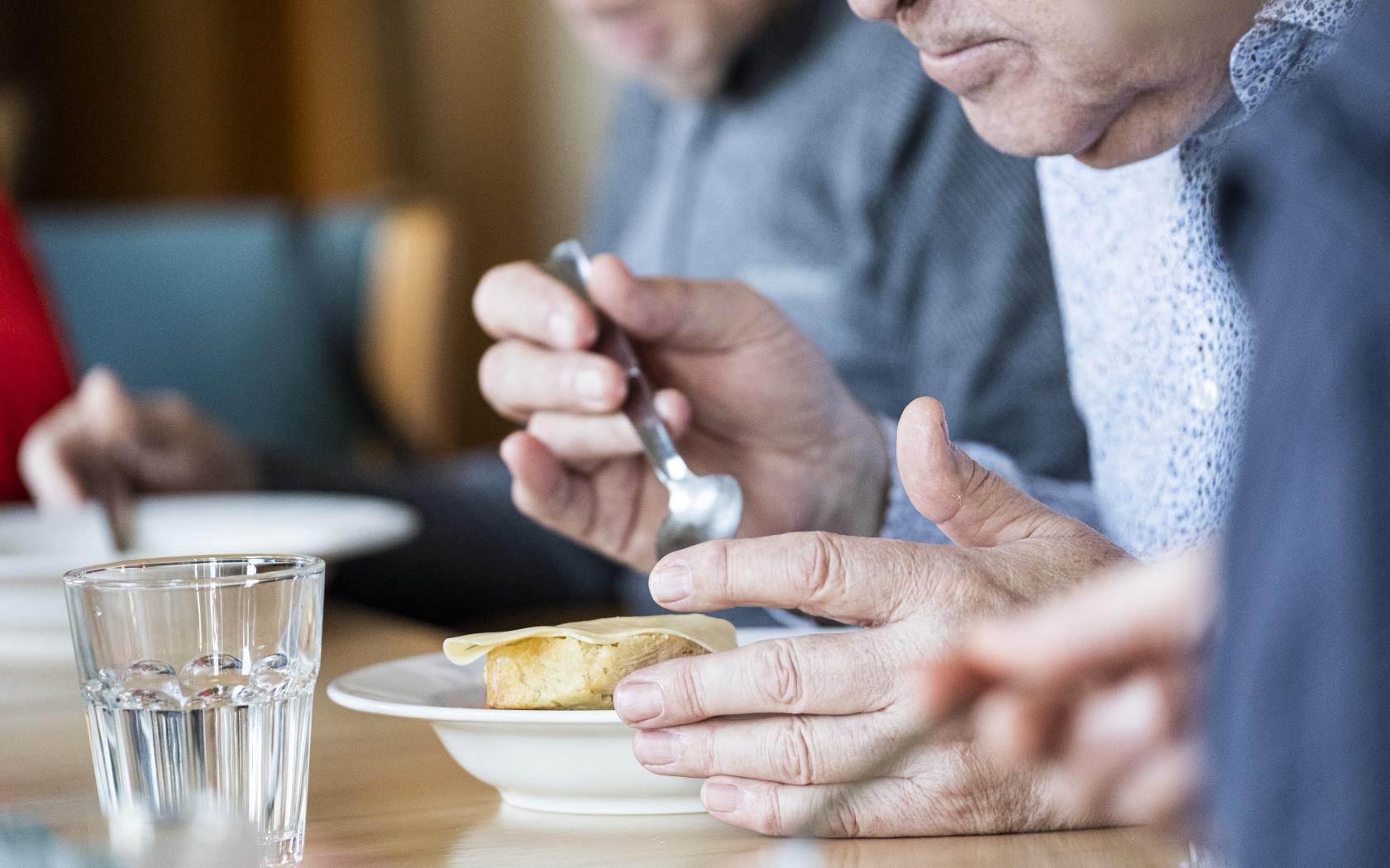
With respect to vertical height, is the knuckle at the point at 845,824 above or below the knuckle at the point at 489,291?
below

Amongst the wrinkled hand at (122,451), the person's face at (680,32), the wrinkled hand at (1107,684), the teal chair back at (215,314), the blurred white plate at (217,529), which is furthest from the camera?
the teal chair back at (215,314)

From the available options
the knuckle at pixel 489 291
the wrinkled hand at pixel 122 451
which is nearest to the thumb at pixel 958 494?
the knuckle at pixel 489 291

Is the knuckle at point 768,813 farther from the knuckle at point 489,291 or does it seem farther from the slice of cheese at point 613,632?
the knuckle at point 489,291

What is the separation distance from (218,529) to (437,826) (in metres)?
0.44

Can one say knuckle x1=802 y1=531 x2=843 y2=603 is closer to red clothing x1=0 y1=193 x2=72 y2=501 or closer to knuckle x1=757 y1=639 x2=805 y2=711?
knuckle x1=757 y1=639 x2=805 y2=711

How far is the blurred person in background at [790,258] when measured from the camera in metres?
0.76

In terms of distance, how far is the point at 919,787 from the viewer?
318 millimetres

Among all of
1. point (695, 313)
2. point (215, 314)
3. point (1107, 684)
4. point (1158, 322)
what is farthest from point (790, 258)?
point (215, 314)

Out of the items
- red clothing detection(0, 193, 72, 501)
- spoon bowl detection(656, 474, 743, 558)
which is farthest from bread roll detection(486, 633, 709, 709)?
red clothing detection(0, 193, 72, 501)

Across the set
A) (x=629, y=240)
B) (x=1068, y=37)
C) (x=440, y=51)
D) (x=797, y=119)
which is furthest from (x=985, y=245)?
(x=440, y=51)

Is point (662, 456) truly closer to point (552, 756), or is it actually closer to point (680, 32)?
point (552, 756)

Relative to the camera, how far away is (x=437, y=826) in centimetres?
36

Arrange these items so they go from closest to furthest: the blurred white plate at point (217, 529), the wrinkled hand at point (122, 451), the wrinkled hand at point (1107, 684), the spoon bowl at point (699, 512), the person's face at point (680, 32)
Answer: the wrinkled hand at point (1107, 684)
the spoon bowl at point (699, 512)
the blurred white plate at point (217, 529)
the wrinkled hand at point (122, 451)
the person's face at point (680, 32)

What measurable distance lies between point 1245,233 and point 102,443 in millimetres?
769
